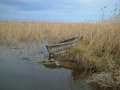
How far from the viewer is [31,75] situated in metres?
5.57

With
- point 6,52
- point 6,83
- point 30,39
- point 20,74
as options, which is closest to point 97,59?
point 20,74

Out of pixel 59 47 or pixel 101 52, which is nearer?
pixel 101 52

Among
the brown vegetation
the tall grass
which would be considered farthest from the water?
the tall grass

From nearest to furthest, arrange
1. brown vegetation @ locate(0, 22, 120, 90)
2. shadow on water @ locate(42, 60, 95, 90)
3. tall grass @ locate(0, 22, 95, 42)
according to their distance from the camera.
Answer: shadow on water @ locate(42, 60, 95, 90) < brown vegetation @ locate(0, 22, 120, 90) < tall grass @ locate(0, 22, 95, 42)

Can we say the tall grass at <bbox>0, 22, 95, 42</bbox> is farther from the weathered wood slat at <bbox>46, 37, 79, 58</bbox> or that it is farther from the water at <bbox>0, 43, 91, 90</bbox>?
the water at <bbox>0, 43, 91, 90</bbox>

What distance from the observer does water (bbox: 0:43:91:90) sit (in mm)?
4874

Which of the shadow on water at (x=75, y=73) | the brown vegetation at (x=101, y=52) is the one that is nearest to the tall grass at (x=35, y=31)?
the brown vegetation at (x=101, y=52)

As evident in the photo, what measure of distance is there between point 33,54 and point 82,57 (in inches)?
84.9

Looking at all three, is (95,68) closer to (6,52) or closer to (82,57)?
(82,57)

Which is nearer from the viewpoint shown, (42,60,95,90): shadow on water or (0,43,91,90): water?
(0,43,91,90): water

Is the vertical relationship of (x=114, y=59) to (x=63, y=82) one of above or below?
above

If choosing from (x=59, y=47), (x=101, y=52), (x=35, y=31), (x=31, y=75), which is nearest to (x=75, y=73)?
(x=101, y=52)

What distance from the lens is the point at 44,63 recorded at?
→ 6703mm

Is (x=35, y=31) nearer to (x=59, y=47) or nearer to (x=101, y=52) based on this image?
(x=59, y=47)
